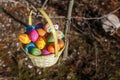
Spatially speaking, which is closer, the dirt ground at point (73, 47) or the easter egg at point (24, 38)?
the easter egg at point (24, 38)

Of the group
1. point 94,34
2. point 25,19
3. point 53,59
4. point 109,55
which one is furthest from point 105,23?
point 53,59

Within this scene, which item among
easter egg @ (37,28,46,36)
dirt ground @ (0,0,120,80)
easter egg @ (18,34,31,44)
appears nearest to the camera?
easter egg @ (18,34,31,44)

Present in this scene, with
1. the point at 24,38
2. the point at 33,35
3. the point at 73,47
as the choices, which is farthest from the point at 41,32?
the point at 73,47

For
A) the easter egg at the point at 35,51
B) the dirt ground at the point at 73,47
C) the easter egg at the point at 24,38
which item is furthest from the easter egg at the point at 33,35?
the dirt ground at the point at 73,47

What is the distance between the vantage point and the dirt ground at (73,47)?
4.70 m

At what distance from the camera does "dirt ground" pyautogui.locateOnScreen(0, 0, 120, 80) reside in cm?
470

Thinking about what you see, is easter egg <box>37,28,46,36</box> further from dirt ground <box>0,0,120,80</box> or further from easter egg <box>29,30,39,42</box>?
dirt ground <box>0,0,120,80</box>

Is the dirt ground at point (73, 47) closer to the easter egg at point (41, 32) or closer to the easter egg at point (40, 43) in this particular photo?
the easter egg at point (41, 32)

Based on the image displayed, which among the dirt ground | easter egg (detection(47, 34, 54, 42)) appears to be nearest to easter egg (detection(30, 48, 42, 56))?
easter egg (detection(47, 34, 54, 42))

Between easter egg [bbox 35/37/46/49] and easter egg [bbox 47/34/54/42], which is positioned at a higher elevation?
easter egg [bbox 47/34/54/42]

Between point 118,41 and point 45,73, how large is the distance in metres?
1.41

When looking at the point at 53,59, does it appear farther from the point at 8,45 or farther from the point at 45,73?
the point at 8,45

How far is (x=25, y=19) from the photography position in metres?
5.65

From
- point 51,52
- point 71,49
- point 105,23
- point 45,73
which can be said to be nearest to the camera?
point 51,52
